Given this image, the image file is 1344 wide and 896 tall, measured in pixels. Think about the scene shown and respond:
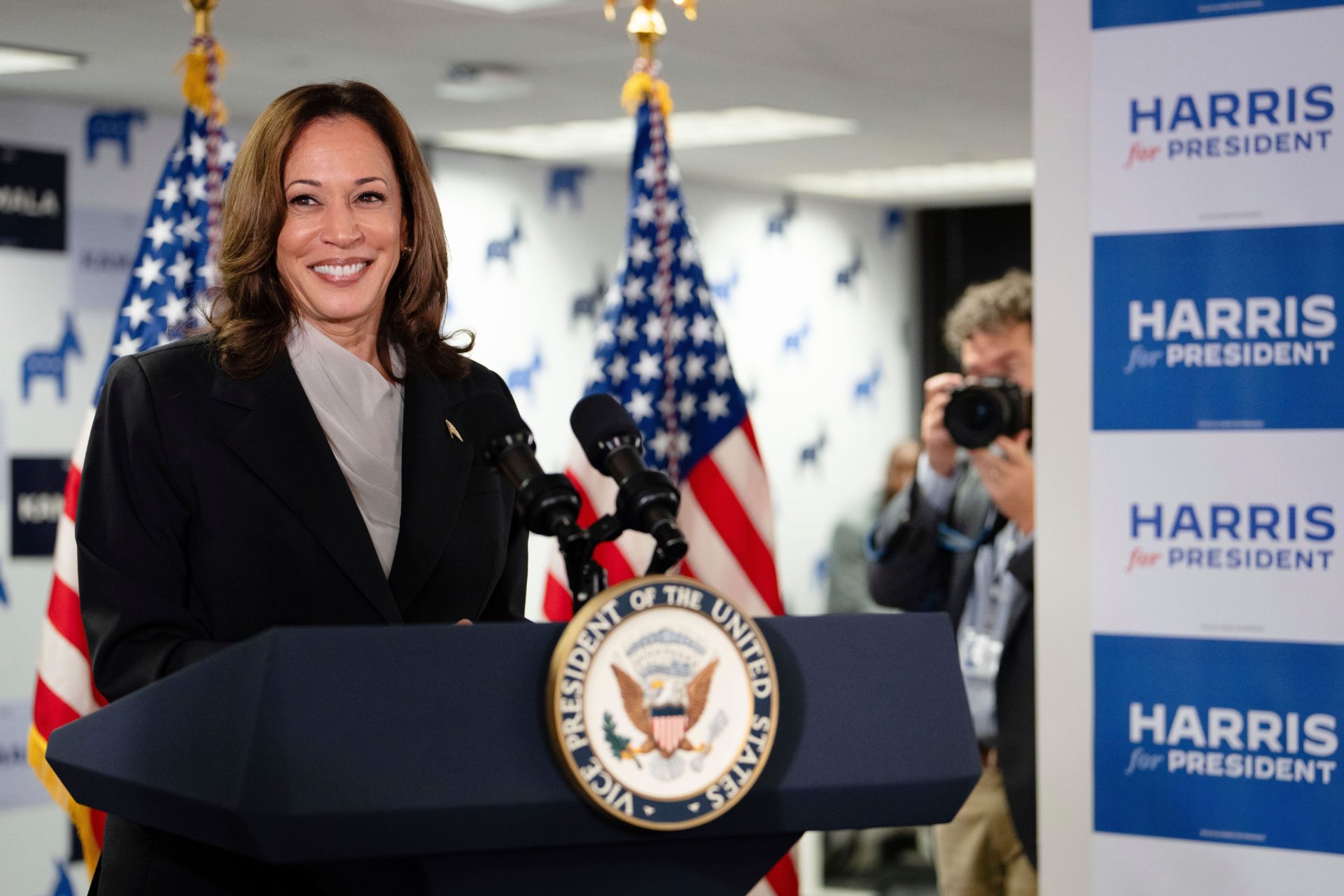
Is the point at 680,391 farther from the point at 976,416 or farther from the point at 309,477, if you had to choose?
the point at 309,477

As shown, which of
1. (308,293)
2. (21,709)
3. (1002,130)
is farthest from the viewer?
(1002,130)

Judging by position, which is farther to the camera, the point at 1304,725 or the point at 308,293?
the point at 1304,725

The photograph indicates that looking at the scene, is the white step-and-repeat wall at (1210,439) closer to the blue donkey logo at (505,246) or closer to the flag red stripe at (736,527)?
the flag red stripe at (736,527)

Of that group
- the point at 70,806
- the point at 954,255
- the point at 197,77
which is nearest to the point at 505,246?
the point at 954,255


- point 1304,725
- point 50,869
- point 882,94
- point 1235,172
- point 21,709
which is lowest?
point 50,869

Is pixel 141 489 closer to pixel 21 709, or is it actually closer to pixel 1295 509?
pixel 1295 509

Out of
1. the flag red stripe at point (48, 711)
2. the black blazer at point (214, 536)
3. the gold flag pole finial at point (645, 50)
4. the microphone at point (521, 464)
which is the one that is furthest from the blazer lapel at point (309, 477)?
the flag red stripe at point (48, 711)

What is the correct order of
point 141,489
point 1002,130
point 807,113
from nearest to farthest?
point 141,489, point 807,113, point 1002,130

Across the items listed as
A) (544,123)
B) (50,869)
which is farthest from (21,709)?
(544,123)

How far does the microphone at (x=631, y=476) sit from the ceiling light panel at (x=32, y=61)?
146 inches

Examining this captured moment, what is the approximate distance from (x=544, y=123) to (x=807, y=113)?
37.5 inches

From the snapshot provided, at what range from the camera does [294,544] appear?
1244 mm

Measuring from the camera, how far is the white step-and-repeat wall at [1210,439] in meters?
2.13

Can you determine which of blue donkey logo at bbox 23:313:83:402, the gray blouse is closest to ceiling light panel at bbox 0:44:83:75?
blue donkey logo at bbox 23:313:83:402
